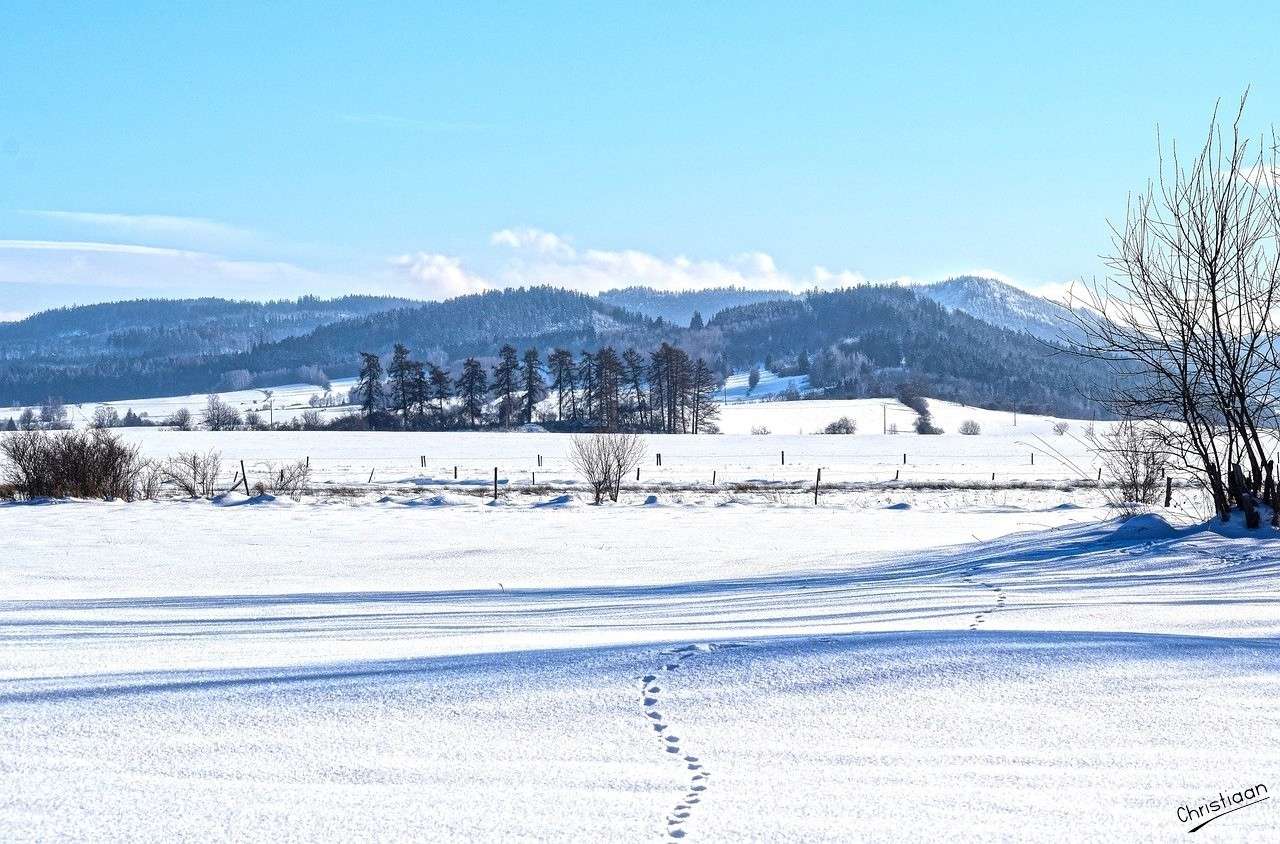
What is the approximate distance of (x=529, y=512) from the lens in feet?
73.7

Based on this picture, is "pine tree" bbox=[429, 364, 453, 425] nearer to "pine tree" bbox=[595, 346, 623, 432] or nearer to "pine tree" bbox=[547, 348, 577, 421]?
"pine tree" bbox=[547, 348, 577, 421]

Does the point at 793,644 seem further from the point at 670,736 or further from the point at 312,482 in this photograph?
the point at 312,482

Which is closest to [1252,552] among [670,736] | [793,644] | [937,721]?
[793,644]

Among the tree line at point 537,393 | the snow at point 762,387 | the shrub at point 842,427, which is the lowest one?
the shrub at point 842,427

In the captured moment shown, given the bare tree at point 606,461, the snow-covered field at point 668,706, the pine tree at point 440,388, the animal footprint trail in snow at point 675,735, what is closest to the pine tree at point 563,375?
the pine tree at point 440,388

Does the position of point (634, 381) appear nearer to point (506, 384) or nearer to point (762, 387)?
point (506, 384)

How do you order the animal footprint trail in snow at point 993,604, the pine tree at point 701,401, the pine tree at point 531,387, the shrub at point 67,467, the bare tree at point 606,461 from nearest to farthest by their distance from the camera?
the animal footprint trail in snow at point 993,604 → the shrub at point 67,467 → the bare tree at point 606,461 → the pine tree at point 531,387 → the pine tree at point 701,401

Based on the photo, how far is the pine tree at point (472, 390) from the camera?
79625 mm

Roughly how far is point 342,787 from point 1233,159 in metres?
10.6

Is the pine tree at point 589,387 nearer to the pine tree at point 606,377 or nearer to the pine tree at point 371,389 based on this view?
the pine tree at point 606,377

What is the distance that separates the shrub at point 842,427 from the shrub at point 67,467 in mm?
63145

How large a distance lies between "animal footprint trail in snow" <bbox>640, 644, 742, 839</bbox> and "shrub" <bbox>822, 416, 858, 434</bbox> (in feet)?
257

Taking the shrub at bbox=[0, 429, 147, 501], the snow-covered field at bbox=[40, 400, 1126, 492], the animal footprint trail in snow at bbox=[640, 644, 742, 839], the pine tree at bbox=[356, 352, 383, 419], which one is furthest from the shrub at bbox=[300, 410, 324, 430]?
the animal footprint trail in snow at bbox=[640, 644, 742, 839]

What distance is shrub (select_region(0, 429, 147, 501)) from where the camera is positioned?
25453mm
